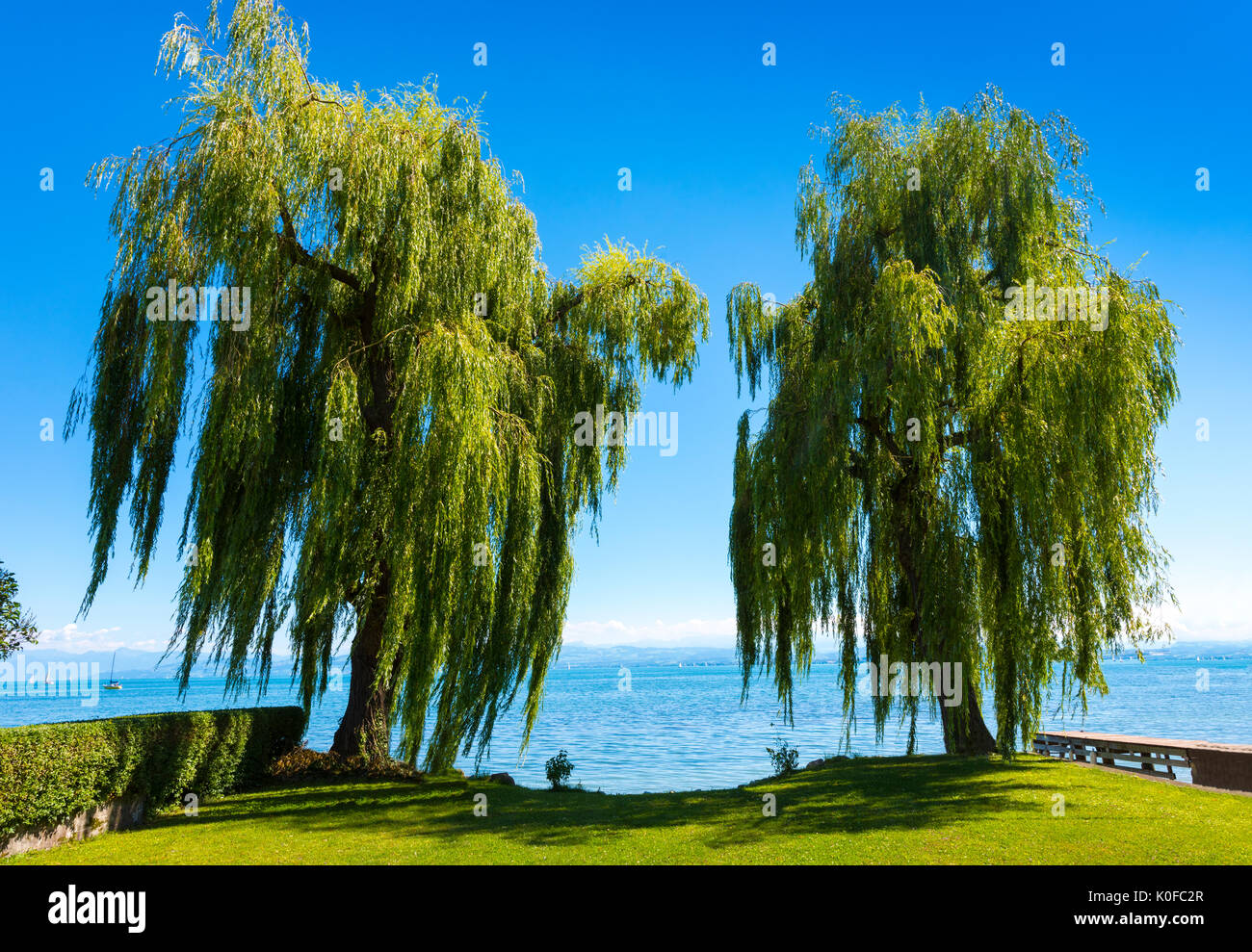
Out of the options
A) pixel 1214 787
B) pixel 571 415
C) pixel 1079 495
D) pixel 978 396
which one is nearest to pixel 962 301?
pixel 978 396

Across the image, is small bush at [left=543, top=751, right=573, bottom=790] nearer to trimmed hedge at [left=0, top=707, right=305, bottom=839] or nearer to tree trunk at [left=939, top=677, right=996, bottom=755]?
trimmed hedge at [left=0, top=707, right=305, bottom=839]

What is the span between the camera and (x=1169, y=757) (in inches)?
555

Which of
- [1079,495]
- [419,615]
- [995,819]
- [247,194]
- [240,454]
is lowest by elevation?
[995,819]

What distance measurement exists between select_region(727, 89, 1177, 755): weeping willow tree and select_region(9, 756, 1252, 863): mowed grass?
5.14ft

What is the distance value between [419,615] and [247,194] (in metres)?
6.48

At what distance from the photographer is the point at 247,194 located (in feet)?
35.2

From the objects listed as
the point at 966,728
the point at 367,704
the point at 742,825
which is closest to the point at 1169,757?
the point at 966,728

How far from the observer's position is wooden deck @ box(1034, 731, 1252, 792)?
12.6 m

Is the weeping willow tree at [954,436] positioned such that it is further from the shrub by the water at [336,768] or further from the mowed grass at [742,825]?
the shrub by the water at [336,768]

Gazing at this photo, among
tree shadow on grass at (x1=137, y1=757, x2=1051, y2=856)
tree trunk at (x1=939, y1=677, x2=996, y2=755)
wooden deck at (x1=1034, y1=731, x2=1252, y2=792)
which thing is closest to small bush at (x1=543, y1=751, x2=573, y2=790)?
tree shadow on grass at (x1=137, y1=757, x2=1051, y2=856)

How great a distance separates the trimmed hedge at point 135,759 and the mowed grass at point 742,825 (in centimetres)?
44
